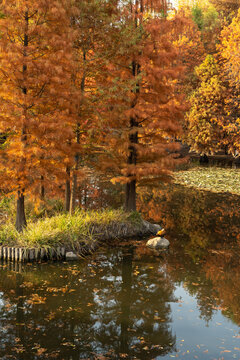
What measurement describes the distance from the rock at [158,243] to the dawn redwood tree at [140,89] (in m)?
2.74

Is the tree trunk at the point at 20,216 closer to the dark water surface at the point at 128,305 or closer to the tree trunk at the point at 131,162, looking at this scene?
the dark water surface at the point at 128,305

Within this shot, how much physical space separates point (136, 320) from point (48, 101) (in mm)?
7807

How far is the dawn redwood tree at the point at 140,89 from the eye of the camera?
1503cm

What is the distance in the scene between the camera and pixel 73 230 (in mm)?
13703

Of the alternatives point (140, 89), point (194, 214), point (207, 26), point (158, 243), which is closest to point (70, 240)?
point (158, 243)

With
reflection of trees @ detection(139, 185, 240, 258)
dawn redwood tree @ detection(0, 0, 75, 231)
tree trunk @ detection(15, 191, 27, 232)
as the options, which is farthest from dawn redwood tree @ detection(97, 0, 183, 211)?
tree trunk @ detection(15, 191, 27, 232)

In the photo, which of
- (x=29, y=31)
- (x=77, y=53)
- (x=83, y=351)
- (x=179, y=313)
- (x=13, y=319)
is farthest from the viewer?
(x=77, y=53)

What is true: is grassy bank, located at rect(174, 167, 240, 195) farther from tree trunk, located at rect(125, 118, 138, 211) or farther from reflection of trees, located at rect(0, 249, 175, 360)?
reflection of trees, located at rect(0, 249, 175, 360)

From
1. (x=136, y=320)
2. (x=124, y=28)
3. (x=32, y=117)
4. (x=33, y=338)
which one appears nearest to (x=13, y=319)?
(x=33, y=338)

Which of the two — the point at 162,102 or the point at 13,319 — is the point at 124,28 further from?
the point at 13,319

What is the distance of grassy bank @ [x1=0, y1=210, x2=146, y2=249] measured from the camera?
1313cm

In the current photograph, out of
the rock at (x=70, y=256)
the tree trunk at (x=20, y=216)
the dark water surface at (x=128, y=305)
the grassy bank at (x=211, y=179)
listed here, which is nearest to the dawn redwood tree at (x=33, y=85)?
the tree trunk at (x=20, y=216)

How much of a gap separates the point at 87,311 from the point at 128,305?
1111mm

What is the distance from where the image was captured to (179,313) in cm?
955
